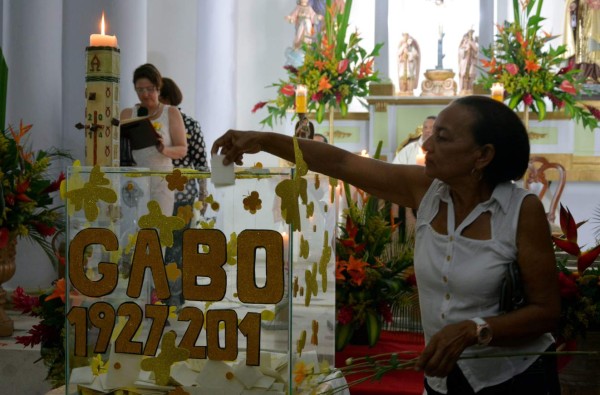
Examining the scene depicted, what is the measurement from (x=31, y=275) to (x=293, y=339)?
462cm

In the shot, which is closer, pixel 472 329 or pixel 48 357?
pixel 472 329

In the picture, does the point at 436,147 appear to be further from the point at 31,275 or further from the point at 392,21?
the point at 392,21

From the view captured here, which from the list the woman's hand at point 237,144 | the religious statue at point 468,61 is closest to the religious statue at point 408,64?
the religious statue at point 468,61

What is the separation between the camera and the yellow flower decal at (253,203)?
68.7 inches

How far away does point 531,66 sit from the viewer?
9.05 meters

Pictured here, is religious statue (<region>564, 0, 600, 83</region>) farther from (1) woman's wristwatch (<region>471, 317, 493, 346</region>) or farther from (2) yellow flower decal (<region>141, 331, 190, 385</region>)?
(2) yellow flower decal (<region>141, 331, 190, 385</region>)

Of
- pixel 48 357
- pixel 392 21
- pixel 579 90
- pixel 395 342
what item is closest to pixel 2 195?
pixel 48 357

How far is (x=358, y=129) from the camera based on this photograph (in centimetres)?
1168

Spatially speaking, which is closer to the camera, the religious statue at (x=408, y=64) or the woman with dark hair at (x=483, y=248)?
the woman with dark hair at (x=483, y=248)

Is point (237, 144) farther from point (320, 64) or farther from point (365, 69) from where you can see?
point (365, 69)

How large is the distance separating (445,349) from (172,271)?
53cm

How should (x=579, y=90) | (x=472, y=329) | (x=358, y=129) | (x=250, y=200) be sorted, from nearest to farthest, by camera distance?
1. (x=250, y=200)
2. (x=472, y=329)
3. (x=579, y=90)
4. (x=358, y=129)

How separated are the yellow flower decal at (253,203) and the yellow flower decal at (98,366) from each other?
0.40 metres

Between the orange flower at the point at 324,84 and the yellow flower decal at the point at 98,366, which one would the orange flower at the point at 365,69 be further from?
the yellow flower decal at the point at 98,366
